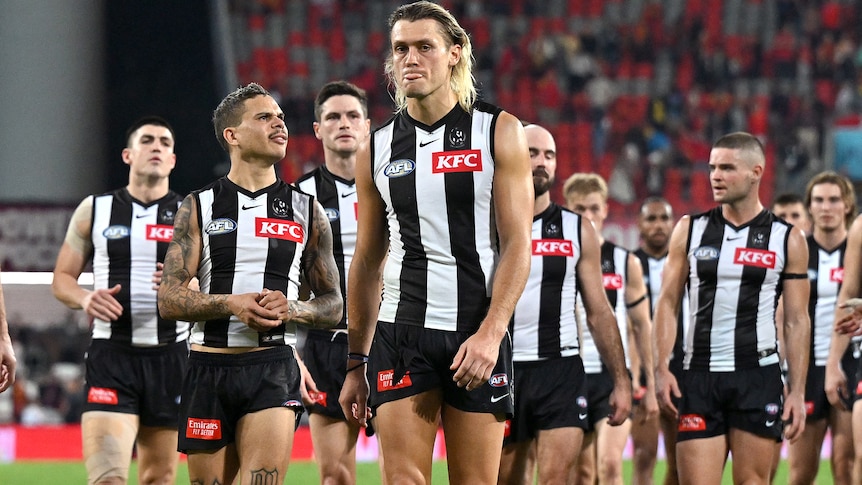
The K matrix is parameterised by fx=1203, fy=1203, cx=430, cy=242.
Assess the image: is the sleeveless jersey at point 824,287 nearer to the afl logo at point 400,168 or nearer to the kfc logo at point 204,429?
the kfc logo at point 204,429

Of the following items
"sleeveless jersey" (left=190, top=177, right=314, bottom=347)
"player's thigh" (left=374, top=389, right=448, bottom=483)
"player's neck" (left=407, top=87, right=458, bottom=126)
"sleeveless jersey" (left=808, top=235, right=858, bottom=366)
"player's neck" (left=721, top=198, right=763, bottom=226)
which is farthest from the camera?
"sleeveless jersey" (left=808, top=235, right=858, bottom=366)

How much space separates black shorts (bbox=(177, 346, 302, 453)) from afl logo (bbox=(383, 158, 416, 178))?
124cm

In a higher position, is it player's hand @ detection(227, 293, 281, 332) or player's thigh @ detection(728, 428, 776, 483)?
player's hand @ detection(227, 293, 281, 332)

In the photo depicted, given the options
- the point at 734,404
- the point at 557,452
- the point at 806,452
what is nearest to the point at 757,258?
the point at 734,404

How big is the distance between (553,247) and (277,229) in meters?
1.89

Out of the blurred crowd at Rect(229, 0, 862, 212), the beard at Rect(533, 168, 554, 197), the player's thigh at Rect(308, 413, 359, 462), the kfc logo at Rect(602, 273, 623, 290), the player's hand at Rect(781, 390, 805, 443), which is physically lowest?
the player's thigh at Rect(308, 413, 359, 462)

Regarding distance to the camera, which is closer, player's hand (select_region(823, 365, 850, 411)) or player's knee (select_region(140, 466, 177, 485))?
player's knee (select_region(140, 466, 177, 485))

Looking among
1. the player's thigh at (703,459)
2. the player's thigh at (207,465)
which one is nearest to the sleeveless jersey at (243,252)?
the player's thigh at (207,465)

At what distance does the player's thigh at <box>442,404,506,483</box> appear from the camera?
409 centimetres

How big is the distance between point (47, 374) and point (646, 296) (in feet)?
25.5

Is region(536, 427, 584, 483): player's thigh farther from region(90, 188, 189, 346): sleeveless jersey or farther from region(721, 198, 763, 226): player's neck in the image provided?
region(90, 188, 189, 346): sleeveless jersey

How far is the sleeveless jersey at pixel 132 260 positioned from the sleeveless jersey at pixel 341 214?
1.07 metres

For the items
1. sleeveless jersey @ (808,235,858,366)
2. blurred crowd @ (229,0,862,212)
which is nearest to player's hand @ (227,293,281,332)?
sleeveless jersey @ (808,235,858,366)

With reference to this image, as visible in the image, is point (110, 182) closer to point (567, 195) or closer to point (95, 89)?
point (95, 89)
